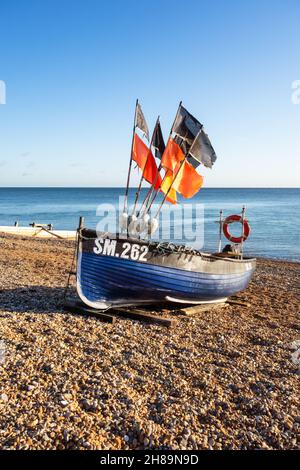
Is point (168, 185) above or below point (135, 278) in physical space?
above

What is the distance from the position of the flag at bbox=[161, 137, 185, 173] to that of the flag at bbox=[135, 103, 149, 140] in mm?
1245

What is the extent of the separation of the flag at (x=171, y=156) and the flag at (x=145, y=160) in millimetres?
534

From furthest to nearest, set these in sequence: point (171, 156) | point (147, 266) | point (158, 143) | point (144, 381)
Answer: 1. point (158, 143)
2. point (171, 156)
3. point (147, 266)
4. point (144, 381)

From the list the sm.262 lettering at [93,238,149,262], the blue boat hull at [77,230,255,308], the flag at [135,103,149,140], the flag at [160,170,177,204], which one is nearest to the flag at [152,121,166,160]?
the flag at [135,103,149,140]

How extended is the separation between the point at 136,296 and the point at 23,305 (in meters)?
3.05

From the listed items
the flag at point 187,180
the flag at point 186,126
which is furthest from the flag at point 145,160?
the flag at point 186,126

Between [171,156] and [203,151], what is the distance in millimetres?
1244

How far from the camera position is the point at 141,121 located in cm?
1272

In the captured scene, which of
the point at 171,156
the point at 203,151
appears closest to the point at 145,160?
the point at 171,156

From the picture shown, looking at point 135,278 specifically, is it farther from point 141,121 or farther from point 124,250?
point 141,121

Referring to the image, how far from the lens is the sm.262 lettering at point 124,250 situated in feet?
31.7

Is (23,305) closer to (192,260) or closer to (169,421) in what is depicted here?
(192,260)
